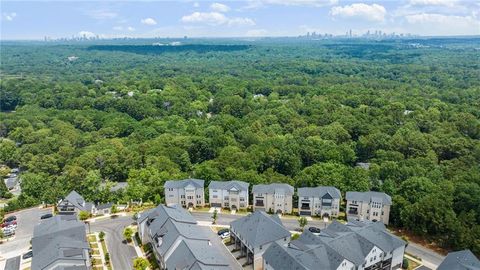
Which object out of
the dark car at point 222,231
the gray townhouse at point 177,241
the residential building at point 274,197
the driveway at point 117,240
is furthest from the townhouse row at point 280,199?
the gray townhouse at point 177,241

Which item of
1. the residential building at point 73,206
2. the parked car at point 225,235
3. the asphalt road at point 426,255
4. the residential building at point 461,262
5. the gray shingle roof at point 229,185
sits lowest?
the asphalt road at point 426,255

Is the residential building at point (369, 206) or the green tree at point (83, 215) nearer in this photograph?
the residential building at point (369, 206)

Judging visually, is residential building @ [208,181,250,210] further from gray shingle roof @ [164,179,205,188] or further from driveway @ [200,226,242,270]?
driveway @ [200,226,242,270]

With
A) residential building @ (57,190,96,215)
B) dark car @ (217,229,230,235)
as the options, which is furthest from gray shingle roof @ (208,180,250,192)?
residential building @ (57,190,96,215)

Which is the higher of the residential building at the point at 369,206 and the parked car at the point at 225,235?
the residential building at the point at 369,206

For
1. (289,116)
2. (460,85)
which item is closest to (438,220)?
(289,116)

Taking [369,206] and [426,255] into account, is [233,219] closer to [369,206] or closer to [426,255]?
[369,206]

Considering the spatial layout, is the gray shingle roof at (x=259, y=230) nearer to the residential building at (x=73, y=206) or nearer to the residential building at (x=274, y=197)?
the residential building at (x=274, y=197)
